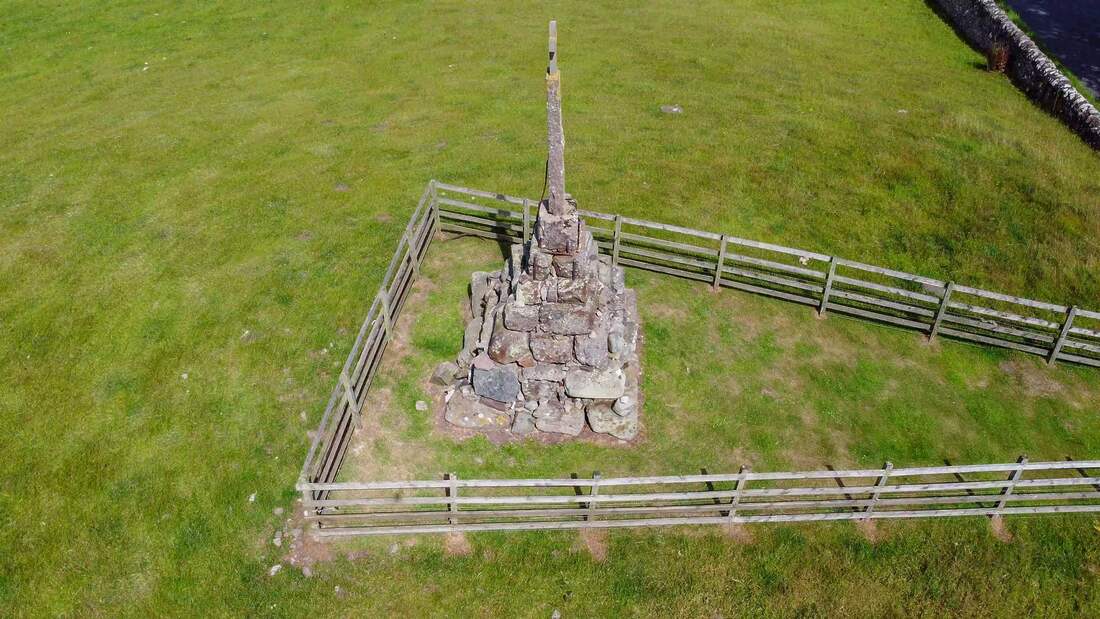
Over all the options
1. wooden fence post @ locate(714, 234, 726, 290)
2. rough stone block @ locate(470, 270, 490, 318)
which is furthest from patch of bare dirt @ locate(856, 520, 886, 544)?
rough stone block @ locate(470, 270, 490, 318)

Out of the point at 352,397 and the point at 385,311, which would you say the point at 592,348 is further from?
the point at 352,397

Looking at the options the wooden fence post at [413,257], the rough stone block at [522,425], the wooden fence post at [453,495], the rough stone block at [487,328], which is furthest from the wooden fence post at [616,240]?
the wooden fence post at [453,495]

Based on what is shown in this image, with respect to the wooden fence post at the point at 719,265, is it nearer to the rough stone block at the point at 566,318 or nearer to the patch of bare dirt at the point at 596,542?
the rough stone block at the point at 566,318

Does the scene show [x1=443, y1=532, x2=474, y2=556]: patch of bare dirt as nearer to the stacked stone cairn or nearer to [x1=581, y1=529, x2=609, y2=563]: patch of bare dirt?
[x1=581, y1=529, x2=609, y2=563]: patch of bare dirt

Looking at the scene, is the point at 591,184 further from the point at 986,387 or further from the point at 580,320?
the point at 986,387

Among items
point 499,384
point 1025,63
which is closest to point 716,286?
point 499,384

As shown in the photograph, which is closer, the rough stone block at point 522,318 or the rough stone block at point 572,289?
the rough stone block at point 572,289
